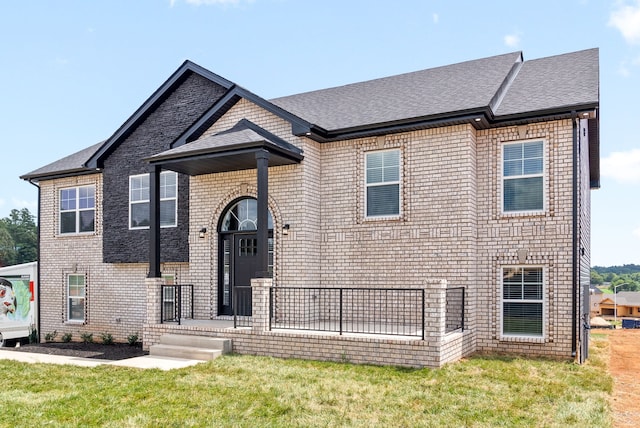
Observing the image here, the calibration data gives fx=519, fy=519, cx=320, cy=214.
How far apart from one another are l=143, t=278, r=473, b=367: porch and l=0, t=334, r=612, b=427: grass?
35 cm

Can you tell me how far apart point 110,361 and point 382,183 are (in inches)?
258

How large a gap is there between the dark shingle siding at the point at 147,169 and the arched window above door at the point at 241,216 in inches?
55.8

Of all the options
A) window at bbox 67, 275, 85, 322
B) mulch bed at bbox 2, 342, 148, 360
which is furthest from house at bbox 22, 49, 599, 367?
window at bbox 67, 275, 85, 322

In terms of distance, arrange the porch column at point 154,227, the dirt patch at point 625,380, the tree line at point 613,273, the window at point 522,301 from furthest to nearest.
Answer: the tree line at point 613,273 → the porch column at point 154,227 → the window at point 522,301 → the dirt patch at point 625,380

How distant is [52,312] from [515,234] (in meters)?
13.5

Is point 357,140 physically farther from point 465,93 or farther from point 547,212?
point 547,212

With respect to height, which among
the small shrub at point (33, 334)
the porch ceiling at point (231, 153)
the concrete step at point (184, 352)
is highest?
the porch ceiling at point (231, 153)

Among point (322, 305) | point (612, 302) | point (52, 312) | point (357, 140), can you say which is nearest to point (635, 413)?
point (322, 305)

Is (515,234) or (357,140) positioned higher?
(357,140)

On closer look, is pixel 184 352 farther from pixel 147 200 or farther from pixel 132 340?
pixel 147 200

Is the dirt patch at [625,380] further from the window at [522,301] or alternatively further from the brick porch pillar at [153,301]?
the brick porch pillar at [153,301]

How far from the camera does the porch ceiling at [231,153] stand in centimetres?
1034

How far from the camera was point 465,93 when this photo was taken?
10859mm

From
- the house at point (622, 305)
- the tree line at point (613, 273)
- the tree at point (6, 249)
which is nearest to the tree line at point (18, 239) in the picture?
the tree at point (6, 249)
